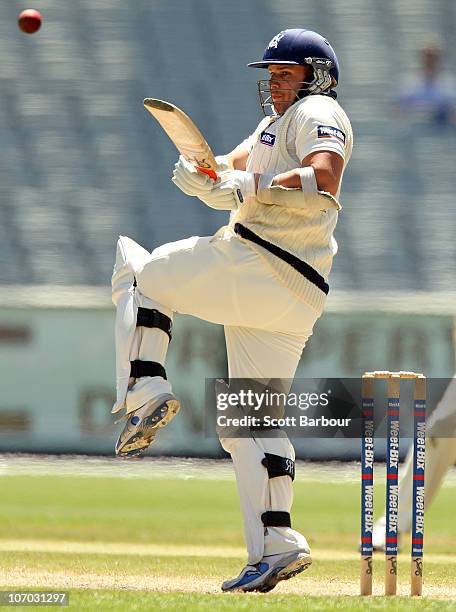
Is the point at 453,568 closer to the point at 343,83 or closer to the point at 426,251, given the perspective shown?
the point at 426,251

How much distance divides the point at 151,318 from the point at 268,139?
0.63 meters

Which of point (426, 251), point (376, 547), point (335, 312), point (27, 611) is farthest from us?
point (426, 251)

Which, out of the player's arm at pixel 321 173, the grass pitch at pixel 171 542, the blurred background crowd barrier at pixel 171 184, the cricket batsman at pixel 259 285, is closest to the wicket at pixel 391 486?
the grass pitch at pixel 171 542

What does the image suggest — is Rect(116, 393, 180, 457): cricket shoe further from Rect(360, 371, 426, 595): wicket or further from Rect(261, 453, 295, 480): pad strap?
Rect(360, 371, 426, 595): wicket

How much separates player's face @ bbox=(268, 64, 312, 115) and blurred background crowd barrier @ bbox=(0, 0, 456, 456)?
491 cm

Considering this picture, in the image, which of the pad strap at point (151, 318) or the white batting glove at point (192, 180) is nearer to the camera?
the white batting glove at point (192, 180)

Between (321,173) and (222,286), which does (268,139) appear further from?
(222,286)

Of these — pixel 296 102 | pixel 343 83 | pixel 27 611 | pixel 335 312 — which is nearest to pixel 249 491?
pixel 27 611

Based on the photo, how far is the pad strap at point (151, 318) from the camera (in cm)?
404

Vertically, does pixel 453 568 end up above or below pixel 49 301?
below

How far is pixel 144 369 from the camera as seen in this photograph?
4.00 meters

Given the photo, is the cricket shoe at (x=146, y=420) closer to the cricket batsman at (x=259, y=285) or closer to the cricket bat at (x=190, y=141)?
the cricket batsman at (x=259, y=285)

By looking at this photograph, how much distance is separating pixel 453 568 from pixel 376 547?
0.51 meters

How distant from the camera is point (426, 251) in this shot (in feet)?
32.7
